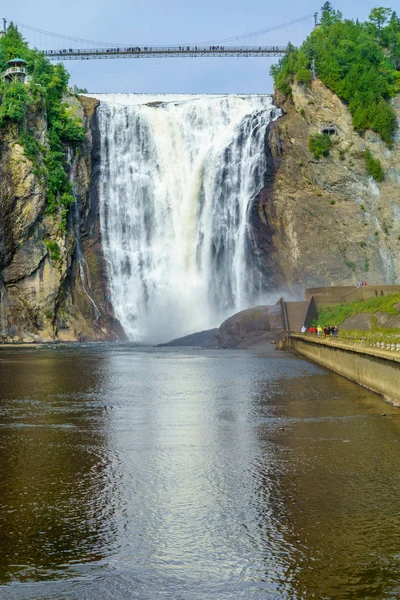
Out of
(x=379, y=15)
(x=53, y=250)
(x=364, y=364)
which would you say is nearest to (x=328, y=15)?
(x=379, y=15)

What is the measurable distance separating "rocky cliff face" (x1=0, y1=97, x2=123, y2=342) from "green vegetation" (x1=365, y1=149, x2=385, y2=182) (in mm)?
33599

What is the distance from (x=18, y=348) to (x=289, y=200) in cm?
3613

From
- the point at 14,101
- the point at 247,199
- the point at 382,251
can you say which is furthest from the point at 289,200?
the point at 14,101

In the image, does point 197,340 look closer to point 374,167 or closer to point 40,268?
point 40,268

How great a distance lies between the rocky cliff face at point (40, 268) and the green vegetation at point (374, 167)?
33.6m

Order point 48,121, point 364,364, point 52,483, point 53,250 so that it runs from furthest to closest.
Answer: point 48,121
point 53,250
point 364,364
point 52,483

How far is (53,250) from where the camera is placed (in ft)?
268

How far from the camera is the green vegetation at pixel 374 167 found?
88688 millimetres

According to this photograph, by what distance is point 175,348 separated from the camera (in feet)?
230

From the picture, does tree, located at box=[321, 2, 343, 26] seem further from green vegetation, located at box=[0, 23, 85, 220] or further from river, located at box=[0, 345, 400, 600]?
river, located at box=[0, 345, 400, 600]

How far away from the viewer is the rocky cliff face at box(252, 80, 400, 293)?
8544 centimetres

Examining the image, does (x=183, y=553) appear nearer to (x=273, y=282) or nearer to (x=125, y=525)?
(x=125, y=525)

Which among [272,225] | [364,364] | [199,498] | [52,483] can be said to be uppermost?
[272,225]

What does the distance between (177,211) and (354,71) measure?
27.7 metres
